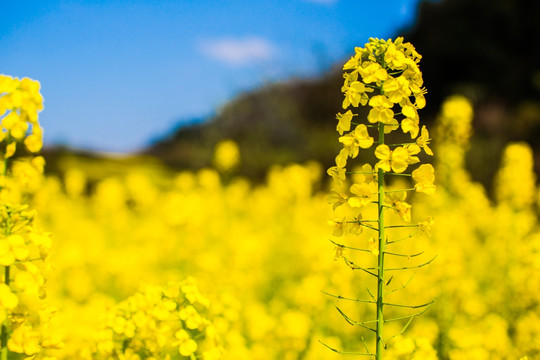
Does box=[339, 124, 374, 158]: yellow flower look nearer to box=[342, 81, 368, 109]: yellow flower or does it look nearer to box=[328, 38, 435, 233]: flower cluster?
box=[328, 38, 435, 233]: flower cluster

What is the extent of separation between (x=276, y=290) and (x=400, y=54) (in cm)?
590

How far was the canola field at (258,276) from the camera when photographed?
2.53 m

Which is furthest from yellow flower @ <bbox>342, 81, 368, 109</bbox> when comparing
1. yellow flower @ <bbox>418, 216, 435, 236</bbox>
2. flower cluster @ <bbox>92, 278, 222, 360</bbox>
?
flower cluster @ <bbox>92, 278, 222, 360</bbox>

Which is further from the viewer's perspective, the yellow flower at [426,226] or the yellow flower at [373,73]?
the yellow flower at [426,226]

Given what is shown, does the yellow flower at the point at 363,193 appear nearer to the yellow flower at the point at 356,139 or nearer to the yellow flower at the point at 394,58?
the yellow flower at the point at 356,139

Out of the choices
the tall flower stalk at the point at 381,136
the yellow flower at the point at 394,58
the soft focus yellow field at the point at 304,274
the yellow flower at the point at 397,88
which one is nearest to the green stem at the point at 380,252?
the tall flower stalk at the point at 381,136

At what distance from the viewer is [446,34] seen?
2319 cm

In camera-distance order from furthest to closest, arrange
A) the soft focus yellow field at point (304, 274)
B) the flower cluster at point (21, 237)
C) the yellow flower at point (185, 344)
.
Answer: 1. the soft focus yellow field at point (304, 274)
2. the yellow flower at point (185, 344)
3. the flower cluster at point (21, 237)

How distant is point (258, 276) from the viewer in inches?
301

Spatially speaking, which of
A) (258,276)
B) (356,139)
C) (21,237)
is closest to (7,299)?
(21,237)

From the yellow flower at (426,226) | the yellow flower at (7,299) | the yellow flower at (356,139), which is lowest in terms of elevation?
the yellow flower at (7,299)

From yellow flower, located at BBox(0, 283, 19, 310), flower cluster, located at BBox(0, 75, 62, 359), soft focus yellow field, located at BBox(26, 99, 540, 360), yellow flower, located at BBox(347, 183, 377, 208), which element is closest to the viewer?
yellow flower, located at BBox(0, 283, 19, 310)

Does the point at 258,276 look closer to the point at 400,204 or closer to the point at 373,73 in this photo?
the point at 400,204

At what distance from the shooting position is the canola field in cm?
253
